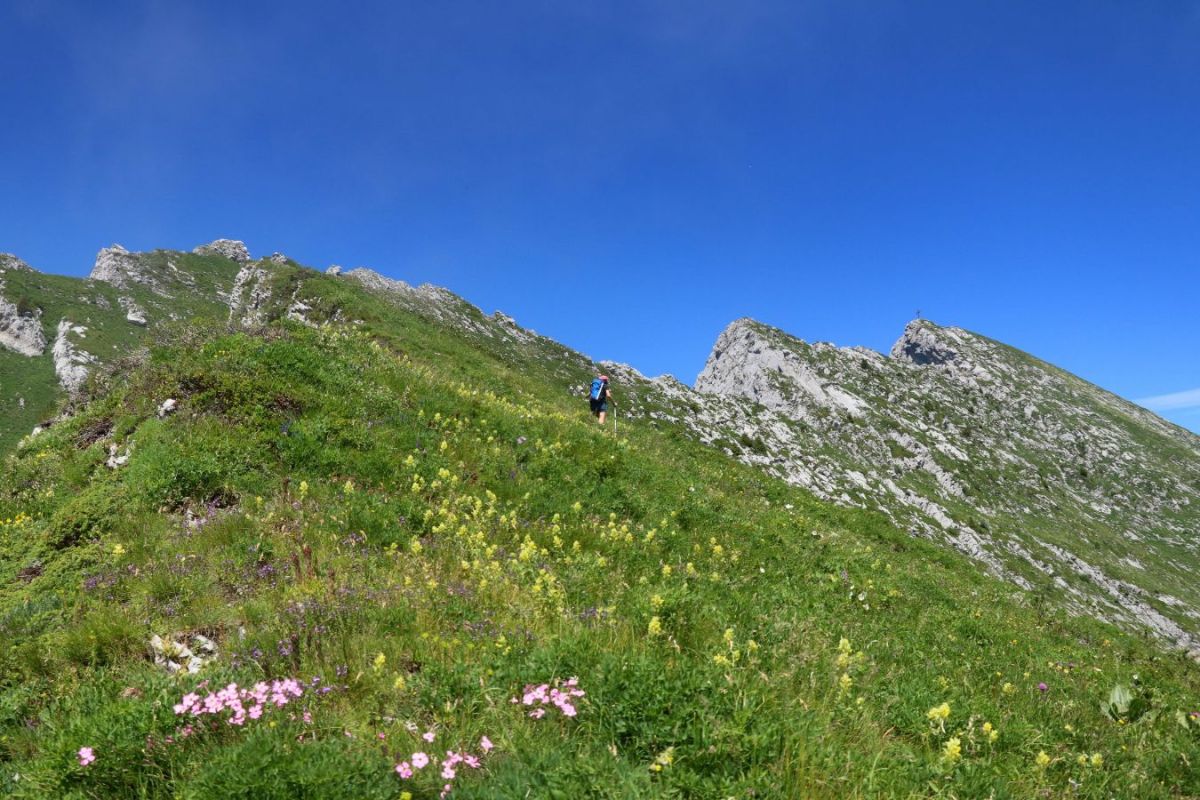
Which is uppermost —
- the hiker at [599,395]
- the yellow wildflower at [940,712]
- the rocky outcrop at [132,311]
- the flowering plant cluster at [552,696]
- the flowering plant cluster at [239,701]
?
the rocky outcrop at [132,311]

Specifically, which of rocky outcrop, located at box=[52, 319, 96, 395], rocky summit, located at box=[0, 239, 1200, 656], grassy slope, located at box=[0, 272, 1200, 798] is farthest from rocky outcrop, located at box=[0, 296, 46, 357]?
grassy slope, located at box=[0, 272, 1200, 798]

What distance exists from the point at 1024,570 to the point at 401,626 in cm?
7407

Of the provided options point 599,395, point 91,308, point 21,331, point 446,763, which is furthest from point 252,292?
point 91,308

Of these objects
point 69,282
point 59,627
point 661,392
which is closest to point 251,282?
point 661,392

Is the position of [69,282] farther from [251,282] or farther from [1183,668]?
[1183,668]

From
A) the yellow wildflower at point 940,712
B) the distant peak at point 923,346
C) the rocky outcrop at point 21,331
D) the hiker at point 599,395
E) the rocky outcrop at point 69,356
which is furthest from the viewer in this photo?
the distant peak at point 923,346

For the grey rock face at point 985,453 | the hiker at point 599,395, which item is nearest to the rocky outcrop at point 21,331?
the grey rock face at point 985,453

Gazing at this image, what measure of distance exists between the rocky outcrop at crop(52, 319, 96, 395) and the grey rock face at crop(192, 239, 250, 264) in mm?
69828

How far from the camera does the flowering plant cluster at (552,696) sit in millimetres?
4121

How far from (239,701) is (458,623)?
197cm

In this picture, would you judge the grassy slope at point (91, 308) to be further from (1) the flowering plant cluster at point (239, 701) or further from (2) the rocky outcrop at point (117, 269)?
(1) the flowering plant cluster at point (239, 701)

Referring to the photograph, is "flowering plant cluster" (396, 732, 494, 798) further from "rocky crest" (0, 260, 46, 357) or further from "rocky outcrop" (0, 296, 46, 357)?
"rocky outcrop" (0, 296, 46, 357)

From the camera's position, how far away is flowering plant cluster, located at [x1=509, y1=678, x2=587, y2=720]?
13.5 feet

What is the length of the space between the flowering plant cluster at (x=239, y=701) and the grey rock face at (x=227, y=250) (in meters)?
198
